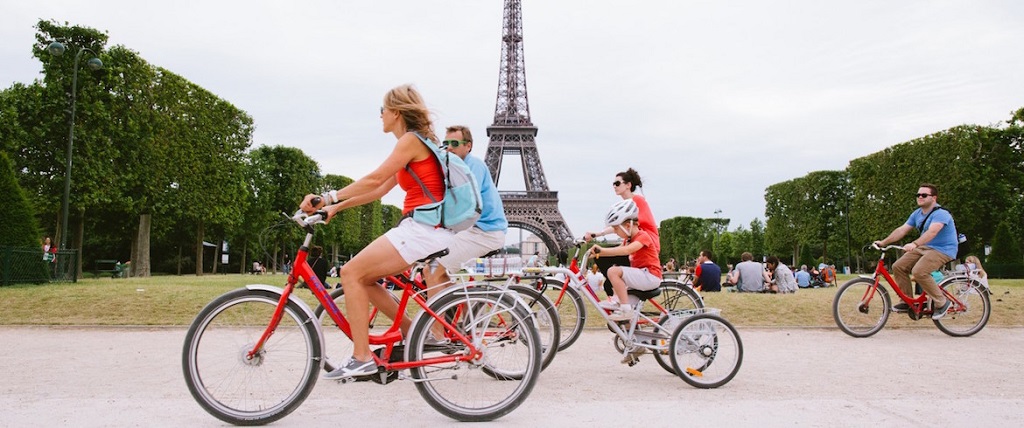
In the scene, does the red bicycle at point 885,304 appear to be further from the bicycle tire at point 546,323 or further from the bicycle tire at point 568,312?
the bicycle tire at point 546,323

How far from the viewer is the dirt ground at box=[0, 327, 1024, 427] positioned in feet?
13.4

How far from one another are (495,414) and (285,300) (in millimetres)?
1337

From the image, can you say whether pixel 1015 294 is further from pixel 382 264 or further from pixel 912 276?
pixel 382 264

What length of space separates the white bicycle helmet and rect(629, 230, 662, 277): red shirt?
17cm

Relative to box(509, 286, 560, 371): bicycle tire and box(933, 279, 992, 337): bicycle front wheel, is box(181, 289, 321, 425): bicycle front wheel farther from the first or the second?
box(933, 279, 992, 337): bicycle front wheel

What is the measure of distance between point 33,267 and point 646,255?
15.5m

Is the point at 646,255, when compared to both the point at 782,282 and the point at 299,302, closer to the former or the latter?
the point at 299,302

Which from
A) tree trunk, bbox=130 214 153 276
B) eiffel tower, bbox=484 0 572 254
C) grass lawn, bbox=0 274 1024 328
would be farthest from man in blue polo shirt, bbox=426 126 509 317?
eiffel tower, bbox=484 0 572 254

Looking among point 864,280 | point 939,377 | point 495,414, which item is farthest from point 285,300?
point 864,280

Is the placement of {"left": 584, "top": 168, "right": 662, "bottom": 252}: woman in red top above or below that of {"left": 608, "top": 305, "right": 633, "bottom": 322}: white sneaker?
above

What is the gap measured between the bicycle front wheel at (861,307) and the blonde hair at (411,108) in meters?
6.42

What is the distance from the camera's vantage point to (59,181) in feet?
77.3

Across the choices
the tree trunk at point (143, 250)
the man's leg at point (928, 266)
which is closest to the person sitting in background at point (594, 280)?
the man's leg at point (928, 266)

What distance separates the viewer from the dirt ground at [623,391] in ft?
13.4
